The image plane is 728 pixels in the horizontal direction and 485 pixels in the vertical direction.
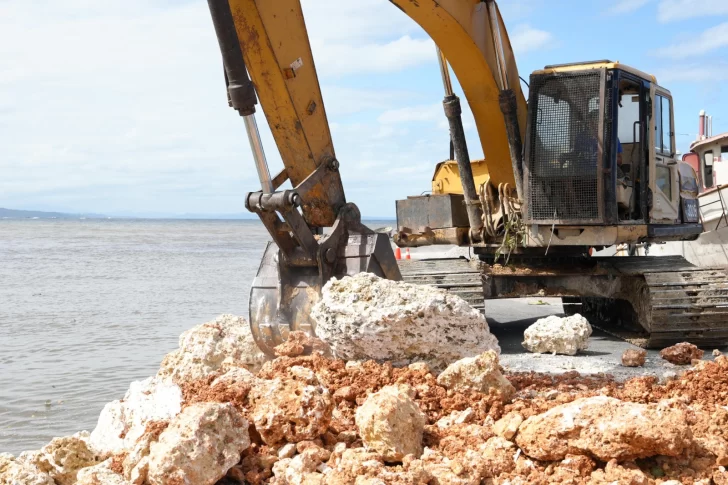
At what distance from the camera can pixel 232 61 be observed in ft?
19.6

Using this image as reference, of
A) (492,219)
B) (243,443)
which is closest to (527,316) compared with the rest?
(492,219)

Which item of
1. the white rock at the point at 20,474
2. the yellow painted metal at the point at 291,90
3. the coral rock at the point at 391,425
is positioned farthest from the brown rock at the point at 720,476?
the yellow painted metal at the point at 291,90

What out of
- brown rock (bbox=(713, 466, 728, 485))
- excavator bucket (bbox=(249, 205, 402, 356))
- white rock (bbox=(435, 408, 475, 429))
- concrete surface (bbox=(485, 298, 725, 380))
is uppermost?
excavator bucket (bbox=(249, 205, 402, 356))

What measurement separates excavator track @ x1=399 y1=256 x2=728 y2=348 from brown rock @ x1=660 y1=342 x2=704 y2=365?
1.09 meters

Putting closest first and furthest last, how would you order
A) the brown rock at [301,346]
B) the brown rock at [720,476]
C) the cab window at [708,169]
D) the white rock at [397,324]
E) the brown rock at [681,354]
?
the brown rock at [720,476]
the white rock at [397,324]
the brown rock at [301,346]
the brown rock at [681,354]
the cab window at [708,169]

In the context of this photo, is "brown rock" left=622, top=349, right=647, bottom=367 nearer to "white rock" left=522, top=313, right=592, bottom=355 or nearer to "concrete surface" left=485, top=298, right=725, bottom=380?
"concrete surface" left=485, top=298, right=725, bottom=380

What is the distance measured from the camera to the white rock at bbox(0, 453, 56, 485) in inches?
153

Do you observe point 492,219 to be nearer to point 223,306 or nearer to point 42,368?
point 42,368

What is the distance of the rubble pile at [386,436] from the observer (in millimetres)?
3775

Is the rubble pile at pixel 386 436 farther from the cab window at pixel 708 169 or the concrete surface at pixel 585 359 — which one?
the cab window at pixel 708 169

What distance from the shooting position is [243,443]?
156 inches

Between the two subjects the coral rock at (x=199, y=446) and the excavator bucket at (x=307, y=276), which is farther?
the excavator bucket at (x=307, y=276)

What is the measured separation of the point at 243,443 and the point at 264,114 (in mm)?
3134

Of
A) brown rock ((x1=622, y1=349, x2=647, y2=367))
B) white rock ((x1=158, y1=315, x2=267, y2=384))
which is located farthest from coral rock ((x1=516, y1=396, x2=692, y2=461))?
brown rock ((x1=622, y1=349, x2=647, y2=367))
